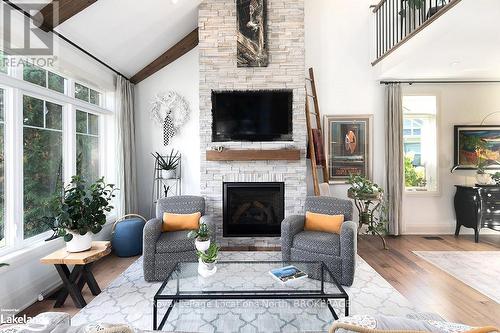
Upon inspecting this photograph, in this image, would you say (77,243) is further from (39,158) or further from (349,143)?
(349,143)

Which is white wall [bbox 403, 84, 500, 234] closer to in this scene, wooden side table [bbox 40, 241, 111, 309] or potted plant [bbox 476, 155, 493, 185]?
potted plant [bbox 476, 155, 493, 185]

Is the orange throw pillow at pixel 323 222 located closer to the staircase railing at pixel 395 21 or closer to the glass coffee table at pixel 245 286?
the glass coffee table at pixel 245 286

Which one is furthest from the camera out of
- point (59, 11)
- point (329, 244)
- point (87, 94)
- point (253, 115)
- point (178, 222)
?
point (253, 115)

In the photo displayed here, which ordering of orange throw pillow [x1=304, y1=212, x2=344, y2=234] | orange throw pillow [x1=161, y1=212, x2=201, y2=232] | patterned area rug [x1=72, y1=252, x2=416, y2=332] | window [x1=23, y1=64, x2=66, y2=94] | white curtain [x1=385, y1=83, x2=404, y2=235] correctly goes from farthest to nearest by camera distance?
white curtain [x1=385, y1=83, x2=404, y2=235]
orange throw pillow [x1=161, y1=212, x2=201, y2=232]
orange throw pillow [x1=304, y1=212, x2=344, y2=234]
window [x1=23, y1=64, x2=66, y2=94]
patterned area rug [x1=72, y1=252, x2=416, y2=332]

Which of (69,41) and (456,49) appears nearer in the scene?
(69,41)

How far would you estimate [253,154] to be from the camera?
13.0 ft

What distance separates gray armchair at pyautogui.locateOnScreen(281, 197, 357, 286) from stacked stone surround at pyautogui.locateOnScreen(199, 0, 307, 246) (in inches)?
36.9

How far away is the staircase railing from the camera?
11.6 feet

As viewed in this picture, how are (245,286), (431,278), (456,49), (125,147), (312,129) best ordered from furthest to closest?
(312,129)
(125,147)
(456,49)
(431,278)
(245,286)

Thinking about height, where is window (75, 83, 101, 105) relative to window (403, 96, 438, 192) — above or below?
above

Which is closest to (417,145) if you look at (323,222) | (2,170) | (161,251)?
(323,222)

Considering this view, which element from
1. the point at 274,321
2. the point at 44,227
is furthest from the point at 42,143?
the point at 274,321

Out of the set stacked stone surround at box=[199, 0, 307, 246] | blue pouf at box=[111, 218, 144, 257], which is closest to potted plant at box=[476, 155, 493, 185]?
stacked stone surround at box=[199, 0, 307, 246]

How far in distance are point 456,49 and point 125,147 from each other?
4937mm
